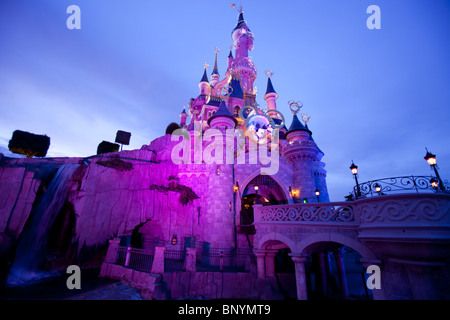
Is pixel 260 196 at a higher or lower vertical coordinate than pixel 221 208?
higher

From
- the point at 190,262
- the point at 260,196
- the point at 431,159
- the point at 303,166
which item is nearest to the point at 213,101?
the point at 260,196

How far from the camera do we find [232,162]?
17031 millimetres

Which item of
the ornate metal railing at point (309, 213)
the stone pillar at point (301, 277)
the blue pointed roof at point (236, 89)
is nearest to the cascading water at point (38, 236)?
the ornate metal railing at point (309, 213)

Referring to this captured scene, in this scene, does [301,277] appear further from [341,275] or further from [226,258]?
[226,258]

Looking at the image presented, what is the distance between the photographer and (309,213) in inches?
341

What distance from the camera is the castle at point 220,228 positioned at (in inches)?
228

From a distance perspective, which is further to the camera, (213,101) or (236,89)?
(213,101)

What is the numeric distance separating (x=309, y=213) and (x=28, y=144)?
32.7 m

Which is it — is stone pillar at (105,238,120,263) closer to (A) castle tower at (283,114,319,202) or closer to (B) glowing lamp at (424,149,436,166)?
(A) castle tower at (283,114,319,202)

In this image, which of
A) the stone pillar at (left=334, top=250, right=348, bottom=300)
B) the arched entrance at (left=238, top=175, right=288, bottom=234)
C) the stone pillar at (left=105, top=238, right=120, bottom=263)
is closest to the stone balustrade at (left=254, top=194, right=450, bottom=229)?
the arched entrance at (left=238, top=175, right=288, bottom=234)

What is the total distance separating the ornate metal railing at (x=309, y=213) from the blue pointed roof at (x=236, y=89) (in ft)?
71.3

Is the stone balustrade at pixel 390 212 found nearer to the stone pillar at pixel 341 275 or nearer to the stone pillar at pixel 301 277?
the stone pillar at pixel 301 277

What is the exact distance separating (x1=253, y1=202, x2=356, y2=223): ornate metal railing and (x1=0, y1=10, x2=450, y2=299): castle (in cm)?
5

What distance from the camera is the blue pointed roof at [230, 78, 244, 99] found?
28766 millimetres
